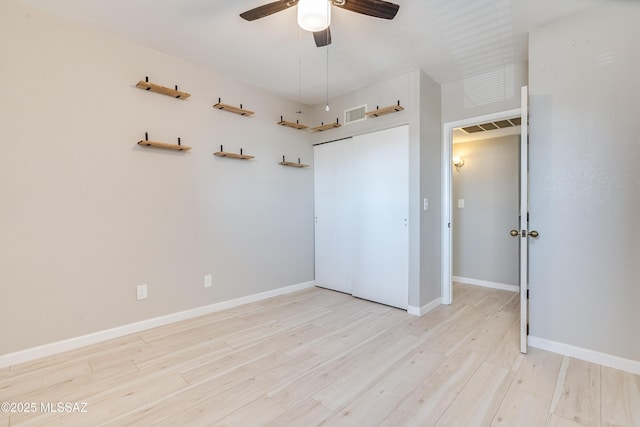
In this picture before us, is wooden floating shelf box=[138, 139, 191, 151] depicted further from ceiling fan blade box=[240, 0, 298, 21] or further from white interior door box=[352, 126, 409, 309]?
white interior door box=[352, 126, 409, 309]

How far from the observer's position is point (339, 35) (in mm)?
2512

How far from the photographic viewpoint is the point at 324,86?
361cm

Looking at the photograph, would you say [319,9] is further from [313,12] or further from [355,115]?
[355,115]

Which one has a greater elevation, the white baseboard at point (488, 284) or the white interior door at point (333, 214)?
the white interior door at point (333, 214)

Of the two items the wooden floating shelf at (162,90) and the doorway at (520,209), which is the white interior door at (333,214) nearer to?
the doorway at (520,209)

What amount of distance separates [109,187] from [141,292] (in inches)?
38.5

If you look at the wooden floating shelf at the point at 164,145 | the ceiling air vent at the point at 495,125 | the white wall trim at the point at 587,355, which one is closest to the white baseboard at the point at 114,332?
the wooden floating shelf at the point at 164,145

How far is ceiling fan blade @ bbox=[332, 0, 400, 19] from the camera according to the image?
1719mm

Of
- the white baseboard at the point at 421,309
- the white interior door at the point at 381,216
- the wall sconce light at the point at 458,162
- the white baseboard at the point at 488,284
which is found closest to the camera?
the white baseboard at the point at 421,309

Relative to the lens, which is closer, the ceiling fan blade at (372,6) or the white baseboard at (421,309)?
the ceiling fan blade at (372,6)

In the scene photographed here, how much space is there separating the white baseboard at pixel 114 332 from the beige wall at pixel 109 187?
0.05 m

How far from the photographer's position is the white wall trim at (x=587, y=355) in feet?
6.81

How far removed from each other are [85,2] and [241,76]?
1.43 m

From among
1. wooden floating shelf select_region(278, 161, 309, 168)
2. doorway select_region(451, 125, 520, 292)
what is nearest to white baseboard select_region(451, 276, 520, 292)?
doorway select_region(451, 125, 520, 292)
